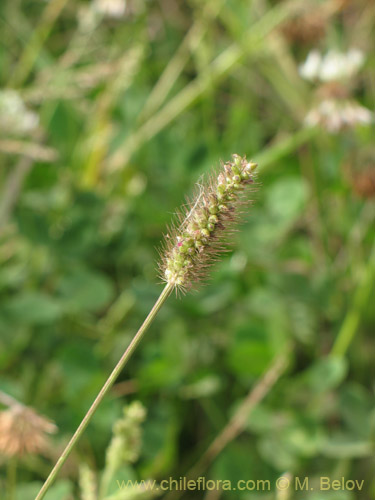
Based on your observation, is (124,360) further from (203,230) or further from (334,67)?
(334,67)

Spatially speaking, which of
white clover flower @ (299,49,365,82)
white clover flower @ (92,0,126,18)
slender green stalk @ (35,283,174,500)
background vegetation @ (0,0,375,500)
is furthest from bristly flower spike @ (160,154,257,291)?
white clover flower @ (92,0,126,18)

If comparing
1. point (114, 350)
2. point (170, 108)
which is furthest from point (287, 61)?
point (114, 350)

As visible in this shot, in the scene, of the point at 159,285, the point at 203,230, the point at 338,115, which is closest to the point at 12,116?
the point at 159,285

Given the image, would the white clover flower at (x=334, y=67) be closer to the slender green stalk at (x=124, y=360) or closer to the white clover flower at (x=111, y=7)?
the white clover flower at (x=111, y=7)

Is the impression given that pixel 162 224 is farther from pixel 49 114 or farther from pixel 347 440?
pixel 347 440

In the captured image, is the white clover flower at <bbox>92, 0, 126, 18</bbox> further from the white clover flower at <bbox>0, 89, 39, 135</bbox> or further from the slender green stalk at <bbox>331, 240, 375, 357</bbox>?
the slender green stalk at <bbox>331, 240, 375, 357</bbox>

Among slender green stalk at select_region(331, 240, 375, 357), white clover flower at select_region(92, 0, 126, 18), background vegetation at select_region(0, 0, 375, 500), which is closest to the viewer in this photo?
background vegetation at select_region(0, 0, 375, 500)
